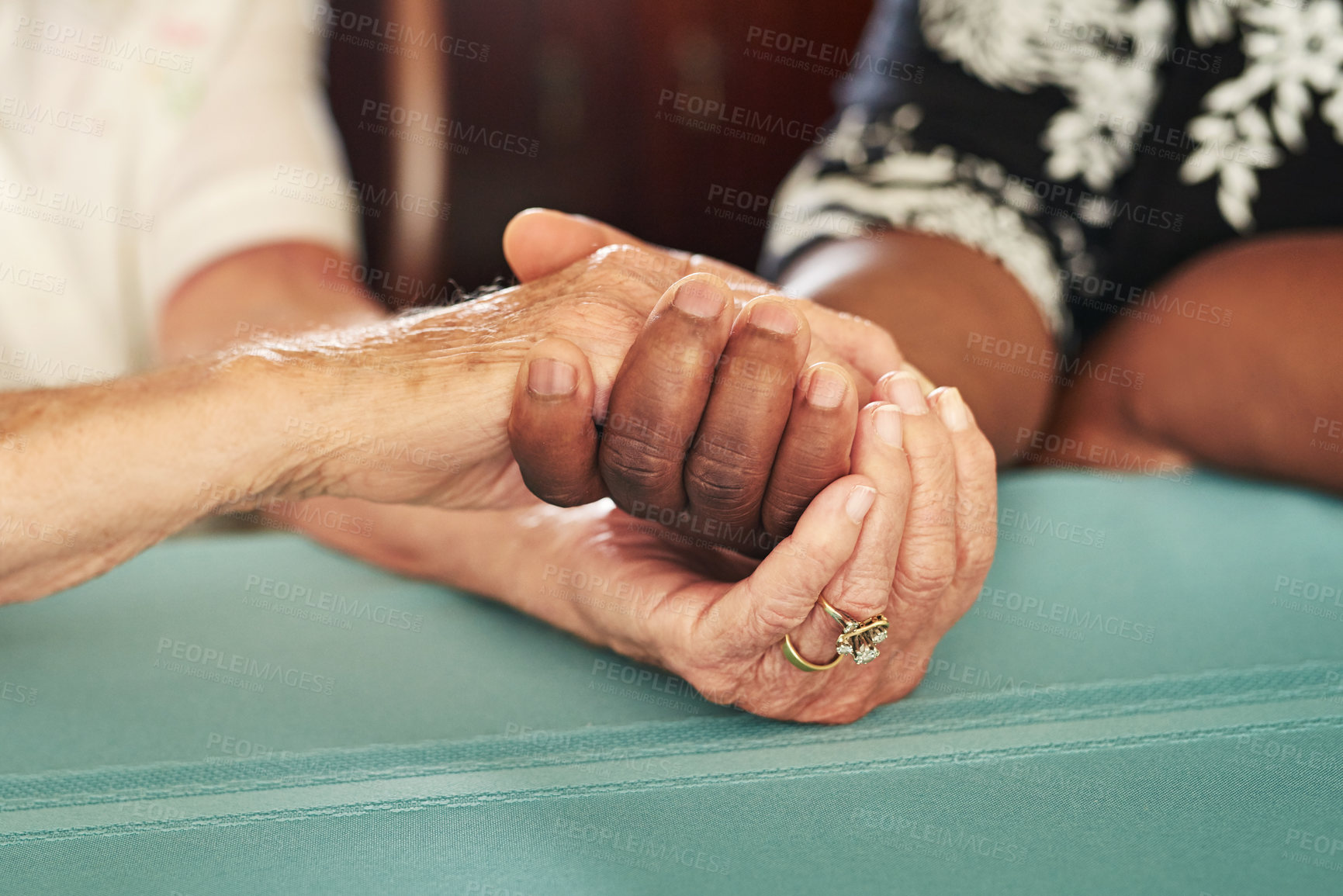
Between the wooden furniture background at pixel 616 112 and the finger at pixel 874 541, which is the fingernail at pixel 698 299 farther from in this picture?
the wooden furniture background at pixel 616 112

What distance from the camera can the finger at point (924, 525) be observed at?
1.40ft

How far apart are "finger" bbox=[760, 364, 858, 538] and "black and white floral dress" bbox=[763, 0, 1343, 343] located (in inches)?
16.8

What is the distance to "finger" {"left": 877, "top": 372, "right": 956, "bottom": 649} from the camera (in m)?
0.43

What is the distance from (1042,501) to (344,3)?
1368 millimetres

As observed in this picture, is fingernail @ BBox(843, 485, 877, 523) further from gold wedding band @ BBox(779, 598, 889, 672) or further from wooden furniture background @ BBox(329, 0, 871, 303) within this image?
wooden furniture background @ BBox(329, 0, 871, 303)

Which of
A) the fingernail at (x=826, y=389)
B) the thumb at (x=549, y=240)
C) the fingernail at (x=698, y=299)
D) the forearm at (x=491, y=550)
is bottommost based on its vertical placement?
the forearm at (x=491, y=550)

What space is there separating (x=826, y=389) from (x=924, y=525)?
8cm

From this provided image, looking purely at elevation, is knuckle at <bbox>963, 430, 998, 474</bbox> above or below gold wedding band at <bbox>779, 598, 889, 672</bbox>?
above

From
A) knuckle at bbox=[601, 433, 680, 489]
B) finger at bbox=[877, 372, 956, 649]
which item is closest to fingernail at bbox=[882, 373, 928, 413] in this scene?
finger at bbox=[877, 372, 956, 649]

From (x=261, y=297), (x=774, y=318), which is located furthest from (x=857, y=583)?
(x=261, y=297)

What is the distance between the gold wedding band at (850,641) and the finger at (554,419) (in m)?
0.12

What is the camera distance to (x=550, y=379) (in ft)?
1.32

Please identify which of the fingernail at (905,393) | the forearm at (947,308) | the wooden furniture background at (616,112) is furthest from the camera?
the wooden furniture background at (616,112)

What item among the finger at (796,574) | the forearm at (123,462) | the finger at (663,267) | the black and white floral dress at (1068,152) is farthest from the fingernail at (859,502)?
the black and white floral dress at (1068,152)
